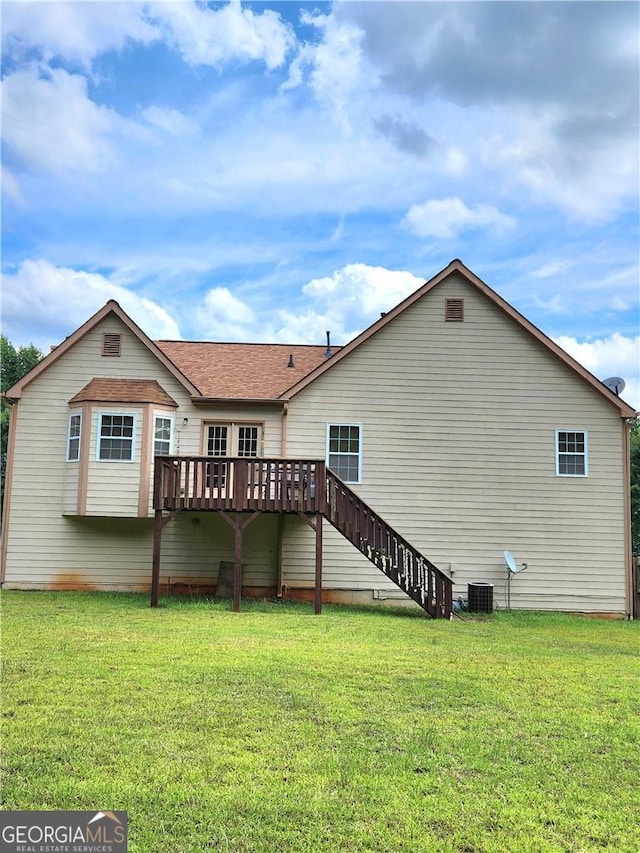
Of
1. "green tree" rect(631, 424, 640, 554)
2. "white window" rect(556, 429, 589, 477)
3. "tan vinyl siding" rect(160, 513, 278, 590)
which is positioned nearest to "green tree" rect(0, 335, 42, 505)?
"tan vinyl siding" rect(160, 513, 278, 590)

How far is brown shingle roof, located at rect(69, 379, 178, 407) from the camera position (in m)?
14.3

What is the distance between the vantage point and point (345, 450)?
1498 centimetres

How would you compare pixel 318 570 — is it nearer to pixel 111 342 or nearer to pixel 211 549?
pixel 211 549

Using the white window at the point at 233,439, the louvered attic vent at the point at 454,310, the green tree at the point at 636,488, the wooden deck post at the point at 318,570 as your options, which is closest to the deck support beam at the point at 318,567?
the wooden deck post at the point at 318,570

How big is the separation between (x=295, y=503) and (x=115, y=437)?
183 inches

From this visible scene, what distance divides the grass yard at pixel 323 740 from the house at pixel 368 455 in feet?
17.4

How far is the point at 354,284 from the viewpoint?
95.2 feet

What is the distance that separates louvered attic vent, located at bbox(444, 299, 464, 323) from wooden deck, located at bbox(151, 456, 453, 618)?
17.4ft

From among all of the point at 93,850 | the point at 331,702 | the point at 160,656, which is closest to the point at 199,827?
the point at 93,850

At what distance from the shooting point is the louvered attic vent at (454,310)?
1529cm

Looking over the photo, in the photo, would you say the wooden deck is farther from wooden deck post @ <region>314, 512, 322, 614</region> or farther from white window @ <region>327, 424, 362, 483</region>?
white window @ <region>327, 424, 362, 483</region>

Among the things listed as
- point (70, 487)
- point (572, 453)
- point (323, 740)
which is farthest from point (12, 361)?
point (323, 740)

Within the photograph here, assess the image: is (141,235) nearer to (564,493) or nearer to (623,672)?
(564,493)

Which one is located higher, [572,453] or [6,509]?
[572,453]
